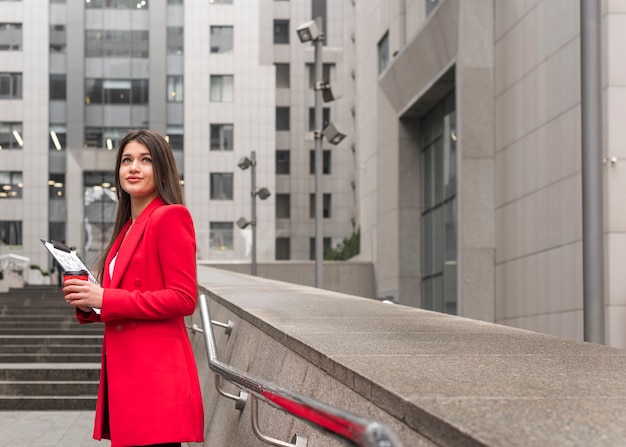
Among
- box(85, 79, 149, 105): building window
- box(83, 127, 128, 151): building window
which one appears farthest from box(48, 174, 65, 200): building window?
box(85, 79, 149, 105): building window

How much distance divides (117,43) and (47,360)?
A: 154 ft

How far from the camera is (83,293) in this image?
11.9ft

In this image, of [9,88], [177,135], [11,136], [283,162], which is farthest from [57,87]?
[283,162]

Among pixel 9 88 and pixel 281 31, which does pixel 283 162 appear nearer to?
pixel 281 31

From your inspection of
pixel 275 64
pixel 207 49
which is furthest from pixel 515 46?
pixel 275 64

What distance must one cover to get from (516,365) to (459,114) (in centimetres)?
2124

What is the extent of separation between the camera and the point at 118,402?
3633 millimetres

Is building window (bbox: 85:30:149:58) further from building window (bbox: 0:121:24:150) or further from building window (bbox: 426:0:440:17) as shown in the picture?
building window (bbox: 426:0:440:17)

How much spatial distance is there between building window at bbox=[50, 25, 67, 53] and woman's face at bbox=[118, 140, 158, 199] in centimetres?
5748

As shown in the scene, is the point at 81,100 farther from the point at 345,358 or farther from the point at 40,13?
the point at 345,358

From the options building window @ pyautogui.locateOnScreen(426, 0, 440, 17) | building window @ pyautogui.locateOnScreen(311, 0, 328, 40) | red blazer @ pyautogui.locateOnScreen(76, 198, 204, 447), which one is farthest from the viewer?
building window @ pyautogui.locateOnScreen(311, 0, 328, 40)

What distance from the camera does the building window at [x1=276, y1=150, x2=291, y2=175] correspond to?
64125 mm

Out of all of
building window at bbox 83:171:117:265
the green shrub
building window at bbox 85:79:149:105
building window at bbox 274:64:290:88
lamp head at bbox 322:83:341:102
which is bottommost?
the green shrub

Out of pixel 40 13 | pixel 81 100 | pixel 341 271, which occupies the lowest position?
pixel 341 271
